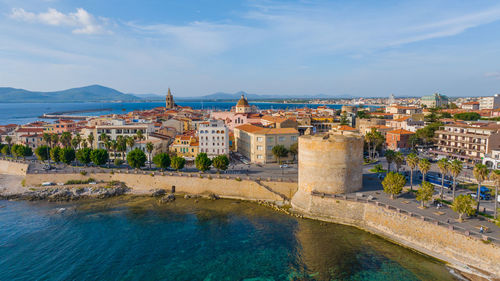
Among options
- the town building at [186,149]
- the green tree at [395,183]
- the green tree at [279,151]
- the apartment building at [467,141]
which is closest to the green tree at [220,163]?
the green tree at [279,151]

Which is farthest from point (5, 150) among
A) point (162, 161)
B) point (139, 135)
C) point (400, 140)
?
point (400, 140)

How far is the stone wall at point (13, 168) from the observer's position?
63.7 meters

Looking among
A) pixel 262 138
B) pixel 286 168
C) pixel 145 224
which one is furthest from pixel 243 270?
pixel 262 138

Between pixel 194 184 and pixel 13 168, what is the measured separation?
145ft

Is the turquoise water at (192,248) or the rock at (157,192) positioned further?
the rock at (157,192)

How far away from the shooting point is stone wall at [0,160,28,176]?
63691mm

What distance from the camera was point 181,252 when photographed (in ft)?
112

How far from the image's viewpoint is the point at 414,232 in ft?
108

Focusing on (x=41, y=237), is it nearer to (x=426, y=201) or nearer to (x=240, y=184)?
(x=240, y=184)

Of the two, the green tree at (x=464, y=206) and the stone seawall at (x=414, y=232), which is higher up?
the green tree at (x=464, y=206)

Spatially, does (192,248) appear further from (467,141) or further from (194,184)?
(467,141)

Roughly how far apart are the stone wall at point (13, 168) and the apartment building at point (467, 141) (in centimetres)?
9141

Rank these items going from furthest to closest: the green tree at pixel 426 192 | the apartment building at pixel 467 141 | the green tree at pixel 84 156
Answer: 1. the apartment building at pixel 467 141
2. the green tree at pixel 84 156
3. the green tree at pixel 426 192

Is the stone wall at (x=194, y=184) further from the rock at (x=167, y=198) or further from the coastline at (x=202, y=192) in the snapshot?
the rock at (x=167, y=198)
